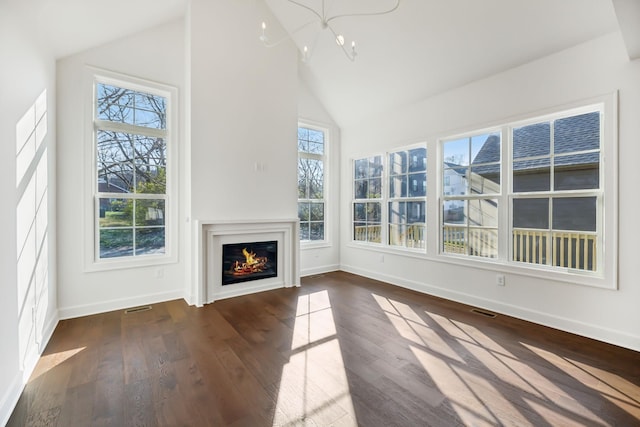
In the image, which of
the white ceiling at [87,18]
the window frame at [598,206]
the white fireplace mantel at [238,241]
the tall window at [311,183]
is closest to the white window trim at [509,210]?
the window frame at [598,206]

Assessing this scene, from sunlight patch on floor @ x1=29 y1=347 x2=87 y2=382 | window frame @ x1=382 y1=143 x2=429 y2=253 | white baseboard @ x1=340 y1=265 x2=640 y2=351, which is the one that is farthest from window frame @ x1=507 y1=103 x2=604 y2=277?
sunlight patch on floor @ x1=29 y1=347 x2=87 y2=382

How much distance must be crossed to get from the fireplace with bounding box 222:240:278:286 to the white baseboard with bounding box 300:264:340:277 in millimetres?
816

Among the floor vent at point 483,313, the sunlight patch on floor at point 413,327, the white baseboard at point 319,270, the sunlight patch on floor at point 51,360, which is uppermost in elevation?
the white baseboard at point 319,270

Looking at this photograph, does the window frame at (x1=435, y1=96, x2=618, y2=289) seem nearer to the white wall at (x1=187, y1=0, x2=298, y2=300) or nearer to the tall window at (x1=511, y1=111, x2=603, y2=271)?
the tall window at (x1=511, y1=111, x2=603, y2=271)

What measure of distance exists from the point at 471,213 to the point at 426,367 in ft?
7.43

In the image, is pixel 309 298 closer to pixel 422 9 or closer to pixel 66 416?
pixel 66 416

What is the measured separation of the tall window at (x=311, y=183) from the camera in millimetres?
5336

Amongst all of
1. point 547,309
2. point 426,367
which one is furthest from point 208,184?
point 547,309

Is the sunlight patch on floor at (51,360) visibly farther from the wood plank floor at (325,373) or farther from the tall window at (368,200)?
the tall window at (368,200)

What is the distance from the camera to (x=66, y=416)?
176 centimetres

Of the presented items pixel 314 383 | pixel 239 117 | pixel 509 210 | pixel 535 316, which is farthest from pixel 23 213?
pixel 535 316

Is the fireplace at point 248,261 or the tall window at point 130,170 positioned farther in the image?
the fireplace at point 248,261

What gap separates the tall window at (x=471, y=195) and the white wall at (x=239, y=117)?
2.29 m

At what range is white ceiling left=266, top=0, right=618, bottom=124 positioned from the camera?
8.99 feet
